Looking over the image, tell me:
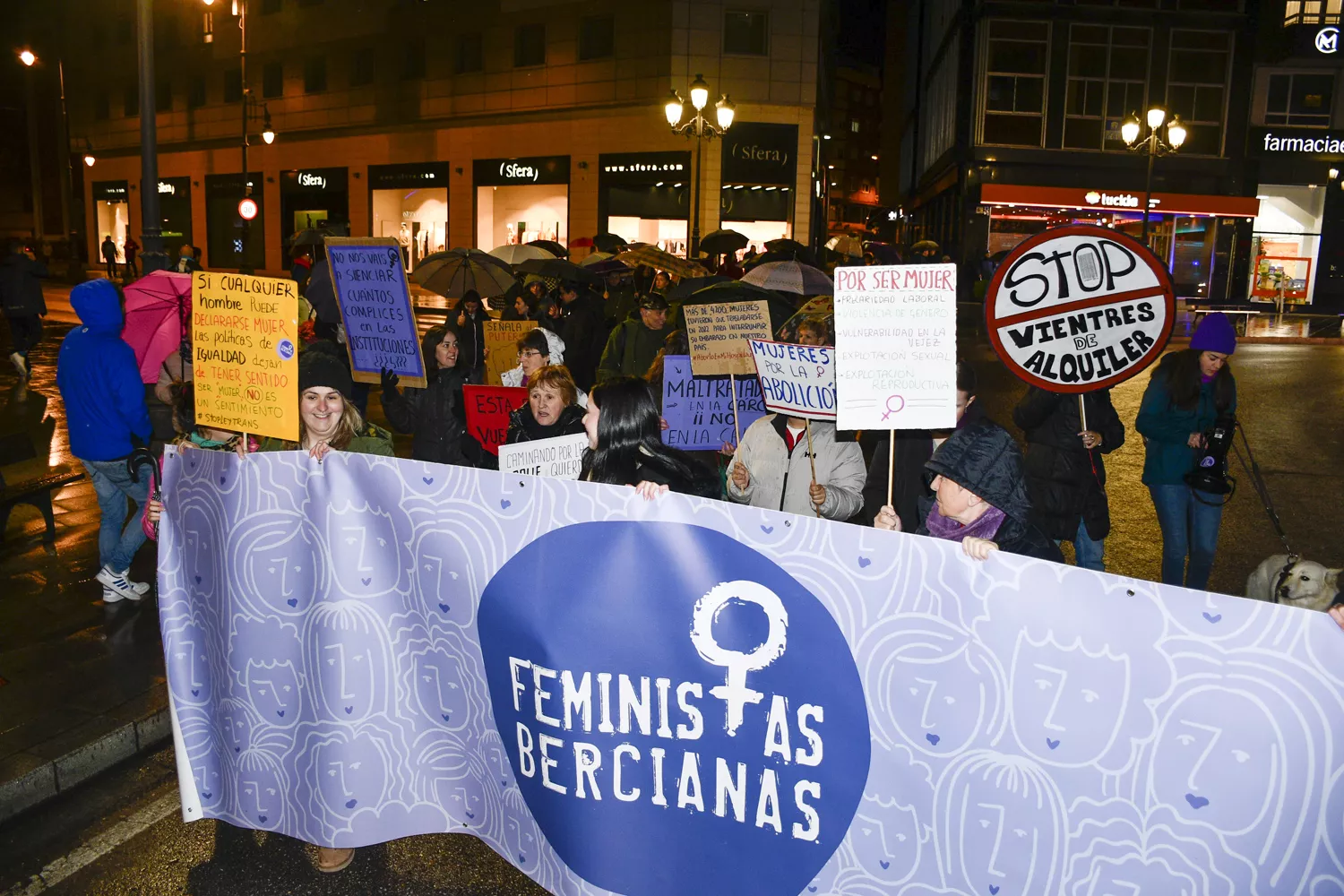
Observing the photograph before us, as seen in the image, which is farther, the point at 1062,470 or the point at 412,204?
the point at 412,204

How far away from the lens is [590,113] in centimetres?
3372

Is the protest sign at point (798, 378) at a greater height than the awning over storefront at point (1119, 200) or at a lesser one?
lesser

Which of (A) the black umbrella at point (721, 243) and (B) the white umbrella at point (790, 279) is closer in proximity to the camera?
(B) the white umbrella at point (790, 279)

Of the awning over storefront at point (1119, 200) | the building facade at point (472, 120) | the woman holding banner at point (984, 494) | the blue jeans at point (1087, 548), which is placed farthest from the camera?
the awning over storefront at point (1119, 200)

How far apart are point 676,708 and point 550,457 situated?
2144 millimetres

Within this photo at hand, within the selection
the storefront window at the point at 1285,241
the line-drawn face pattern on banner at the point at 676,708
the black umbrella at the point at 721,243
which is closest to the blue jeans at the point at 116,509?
the line-drawn face pattern on banner at the point at 676,708

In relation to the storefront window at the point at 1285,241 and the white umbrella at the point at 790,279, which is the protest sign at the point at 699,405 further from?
the storefront window at the point at 1285,241

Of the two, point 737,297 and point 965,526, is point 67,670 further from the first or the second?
point 737,297

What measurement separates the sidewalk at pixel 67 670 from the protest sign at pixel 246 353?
1726 mm

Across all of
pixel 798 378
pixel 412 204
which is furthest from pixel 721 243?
pixel 412 204

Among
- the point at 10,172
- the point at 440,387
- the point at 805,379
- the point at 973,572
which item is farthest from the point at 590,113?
the point at 10,172

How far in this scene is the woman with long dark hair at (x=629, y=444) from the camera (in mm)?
4598

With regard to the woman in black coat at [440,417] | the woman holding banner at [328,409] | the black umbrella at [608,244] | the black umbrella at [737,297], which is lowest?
the woman in black coat at [440,417]

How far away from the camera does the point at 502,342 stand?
9438mm
